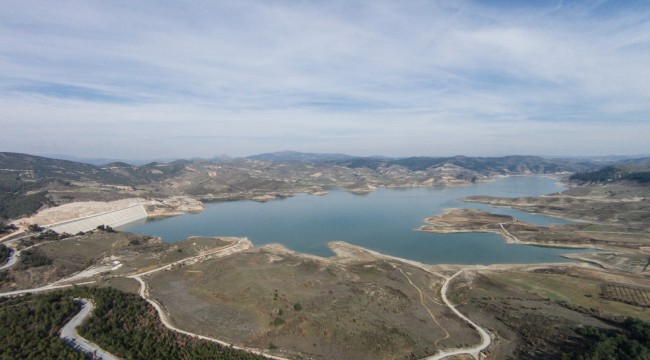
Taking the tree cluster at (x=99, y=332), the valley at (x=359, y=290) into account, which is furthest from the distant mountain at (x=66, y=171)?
the tree cluster at (x=99, y=332)

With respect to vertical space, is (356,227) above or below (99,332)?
below

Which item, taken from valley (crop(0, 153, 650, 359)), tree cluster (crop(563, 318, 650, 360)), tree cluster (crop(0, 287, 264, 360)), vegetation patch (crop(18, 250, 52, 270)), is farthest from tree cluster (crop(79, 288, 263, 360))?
tree cluster (crop(563, 318, 650, 360))

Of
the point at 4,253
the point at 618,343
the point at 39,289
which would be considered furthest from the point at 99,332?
the point at 618,343

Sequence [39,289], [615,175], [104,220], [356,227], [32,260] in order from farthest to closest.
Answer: [615,175] < [104,220] < [356,227] < [32,260] < [39,289]

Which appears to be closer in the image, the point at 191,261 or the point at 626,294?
the point at 626,294

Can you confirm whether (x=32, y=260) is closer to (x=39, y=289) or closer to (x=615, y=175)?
(x=39, y=289)

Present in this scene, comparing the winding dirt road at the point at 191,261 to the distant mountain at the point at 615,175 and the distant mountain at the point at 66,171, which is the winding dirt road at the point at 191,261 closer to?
the distant mountain at the point at 66,171

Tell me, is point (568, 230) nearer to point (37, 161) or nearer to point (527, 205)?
point (527, 205)
